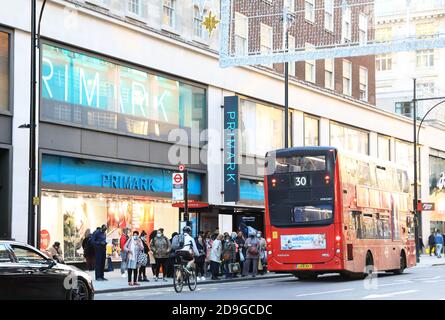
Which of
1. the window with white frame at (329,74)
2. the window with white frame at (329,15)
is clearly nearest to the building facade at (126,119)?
the window with white frame at (329,74)

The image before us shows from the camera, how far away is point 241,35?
18.6 metres

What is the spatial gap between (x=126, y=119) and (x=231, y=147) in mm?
7094

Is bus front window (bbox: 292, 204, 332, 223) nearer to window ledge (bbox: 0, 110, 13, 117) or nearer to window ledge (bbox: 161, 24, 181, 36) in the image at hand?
window ledge (bbox: 0, 110, 13, 117)

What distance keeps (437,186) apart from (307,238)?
40.7 meters

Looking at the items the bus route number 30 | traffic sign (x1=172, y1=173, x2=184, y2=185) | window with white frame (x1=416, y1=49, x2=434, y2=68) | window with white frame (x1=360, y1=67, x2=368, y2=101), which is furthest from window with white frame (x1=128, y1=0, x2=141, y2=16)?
window with white frame (x1=416, y1=49, x2=434, y2=68)

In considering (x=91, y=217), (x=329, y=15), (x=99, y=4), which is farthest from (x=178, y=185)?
(x=329, y=15)

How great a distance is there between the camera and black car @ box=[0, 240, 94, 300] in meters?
14.1

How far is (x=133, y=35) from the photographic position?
1275 inches

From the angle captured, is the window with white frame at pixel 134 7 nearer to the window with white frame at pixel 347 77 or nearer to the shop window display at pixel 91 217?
the shop window display at pixel 91 217

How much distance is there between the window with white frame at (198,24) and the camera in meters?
36.5

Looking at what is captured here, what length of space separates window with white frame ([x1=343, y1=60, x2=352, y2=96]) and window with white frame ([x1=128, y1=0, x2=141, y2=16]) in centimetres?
2042

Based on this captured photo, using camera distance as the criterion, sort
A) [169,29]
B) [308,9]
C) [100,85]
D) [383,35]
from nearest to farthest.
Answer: [383,35], [308,9], [100,85], [169,29]

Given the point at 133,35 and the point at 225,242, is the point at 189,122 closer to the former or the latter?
the point at 133,35

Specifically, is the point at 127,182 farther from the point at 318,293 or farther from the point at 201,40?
the point at 318,293
